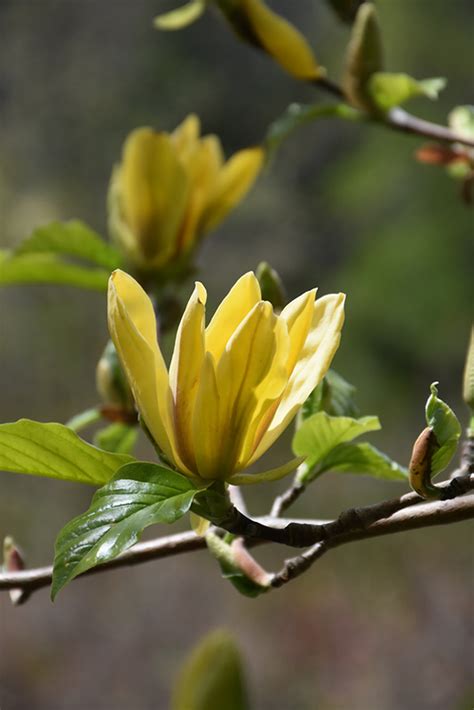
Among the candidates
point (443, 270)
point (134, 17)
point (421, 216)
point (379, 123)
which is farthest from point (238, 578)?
point (134, 17)

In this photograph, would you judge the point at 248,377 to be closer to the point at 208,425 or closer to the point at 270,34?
the point at 208,425

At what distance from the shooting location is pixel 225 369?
1.29 ft

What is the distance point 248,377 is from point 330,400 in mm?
Answer: 146

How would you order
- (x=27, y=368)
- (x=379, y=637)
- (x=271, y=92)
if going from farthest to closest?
(x=271, y=92), (x=27, y=368), (x=379, y=637)

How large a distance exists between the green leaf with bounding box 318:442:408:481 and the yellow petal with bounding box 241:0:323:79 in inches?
13.7

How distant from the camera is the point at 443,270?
11.2 ft

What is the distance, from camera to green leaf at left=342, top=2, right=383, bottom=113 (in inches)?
27.2

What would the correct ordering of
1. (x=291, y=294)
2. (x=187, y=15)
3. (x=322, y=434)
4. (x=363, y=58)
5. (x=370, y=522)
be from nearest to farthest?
1. (x=370, y=522)
2. (x=322, y=434)
3. (x=363, y=58)
4. (x=187, y=15)
5. (x=291, y=294)

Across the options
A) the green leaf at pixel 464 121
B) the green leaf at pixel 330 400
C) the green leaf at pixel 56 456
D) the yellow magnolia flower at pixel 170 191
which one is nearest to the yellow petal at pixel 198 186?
the yellow magnolia flower at pixel 170 191

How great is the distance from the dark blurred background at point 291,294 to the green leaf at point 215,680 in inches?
77.3

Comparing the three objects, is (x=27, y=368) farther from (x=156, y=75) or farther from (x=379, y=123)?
(x=379, y=123)

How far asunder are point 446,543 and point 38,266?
2855 mm

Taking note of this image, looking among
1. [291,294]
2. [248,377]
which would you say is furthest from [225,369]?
[291,294]

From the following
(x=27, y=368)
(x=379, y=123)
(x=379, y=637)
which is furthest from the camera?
(x=27, y=368)
